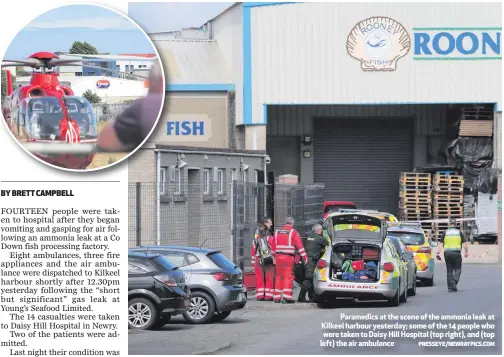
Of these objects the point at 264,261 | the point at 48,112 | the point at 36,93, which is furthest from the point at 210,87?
the point at 48,112

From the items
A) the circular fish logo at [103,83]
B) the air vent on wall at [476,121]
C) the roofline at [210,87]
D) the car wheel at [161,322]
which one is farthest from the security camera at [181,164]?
the air vent on wall at [476,121]

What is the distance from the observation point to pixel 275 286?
23047 mm

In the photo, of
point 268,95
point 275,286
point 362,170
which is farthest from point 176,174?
point 362,170

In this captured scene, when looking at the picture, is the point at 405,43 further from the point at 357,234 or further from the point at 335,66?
the point at 357,234

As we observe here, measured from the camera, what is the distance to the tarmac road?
13.1m

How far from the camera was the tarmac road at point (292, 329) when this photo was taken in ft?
43.1

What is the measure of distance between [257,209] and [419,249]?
471 centimetres

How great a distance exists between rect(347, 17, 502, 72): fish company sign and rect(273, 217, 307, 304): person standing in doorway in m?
26.1

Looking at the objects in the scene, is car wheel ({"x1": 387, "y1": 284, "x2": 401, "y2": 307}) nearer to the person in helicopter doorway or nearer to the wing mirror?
the person in helicopter doorway

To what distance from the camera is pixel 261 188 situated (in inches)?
1070

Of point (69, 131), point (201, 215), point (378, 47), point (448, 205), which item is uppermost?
point (378, 47)

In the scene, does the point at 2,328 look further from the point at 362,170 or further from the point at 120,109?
the point at 362,170

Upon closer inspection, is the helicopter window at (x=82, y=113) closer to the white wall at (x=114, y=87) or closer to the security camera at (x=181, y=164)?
the white wall at (x=114, y=87)

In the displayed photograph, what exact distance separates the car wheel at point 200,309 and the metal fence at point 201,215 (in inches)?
238
